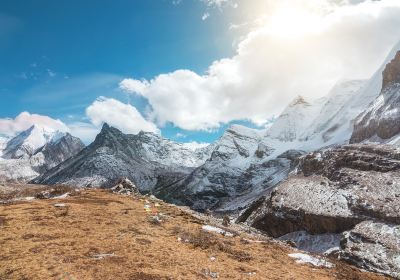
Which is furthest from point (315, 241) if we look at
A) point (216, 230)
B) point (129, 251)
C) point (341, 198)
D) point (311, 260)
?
point (129, 251)

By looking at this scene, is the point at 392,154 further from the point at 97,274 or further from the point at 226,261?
the point at 97,274

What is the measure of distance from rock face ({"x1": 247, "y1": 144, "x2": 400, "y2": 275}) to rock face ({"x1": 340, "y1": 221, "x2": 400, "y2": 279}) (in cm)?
25

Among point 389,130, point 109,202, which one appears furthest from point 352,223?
point 389,130

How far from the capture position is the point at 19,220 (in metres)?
34.4

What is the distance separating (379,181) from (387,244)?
20339 millimetres

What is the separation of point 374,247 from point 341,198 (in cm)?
1833

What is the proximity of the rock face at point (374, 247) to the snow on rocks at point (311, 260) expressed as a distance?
10.8m

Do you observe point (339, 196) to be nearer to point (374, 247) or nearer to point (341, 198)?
point (341, 198)

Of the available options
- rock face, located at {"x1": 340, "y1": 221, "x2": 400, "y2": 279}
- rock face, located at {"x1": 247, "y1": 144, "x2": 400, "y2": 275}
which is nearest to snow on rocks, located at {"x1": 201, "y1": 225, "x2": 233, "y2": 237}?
rock face, located at {"x1": 340, "y1": 221, "x2": 400, "y2": 279}

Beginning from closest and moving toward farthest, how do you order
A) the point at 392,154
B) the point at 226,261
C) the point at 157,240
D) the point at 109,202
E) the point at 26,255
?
the point at 26,255, the point at 226,261, the point at 157,240, the point at 109,202, the point at 392,154

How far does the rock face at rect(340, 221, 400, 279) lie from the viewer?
1614 inches

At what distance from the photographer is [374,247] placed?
47.9 metres

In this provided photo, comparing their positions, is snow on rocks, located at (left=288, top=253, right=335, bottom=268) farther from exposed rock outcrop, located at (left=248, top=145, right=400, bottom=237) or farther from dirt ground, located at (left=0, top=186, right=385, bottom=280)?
exposed rock outcrop, located at (left=248, top=145, right=400, bottom=237)

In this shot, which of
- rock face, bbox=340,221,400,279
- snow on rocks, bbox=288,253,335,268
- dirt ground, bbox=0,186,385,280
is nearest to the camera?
dirt ground, bbox=0,186,385,280
